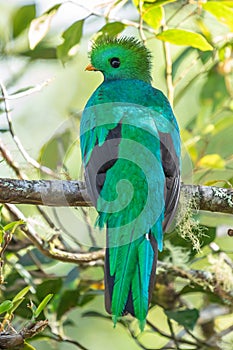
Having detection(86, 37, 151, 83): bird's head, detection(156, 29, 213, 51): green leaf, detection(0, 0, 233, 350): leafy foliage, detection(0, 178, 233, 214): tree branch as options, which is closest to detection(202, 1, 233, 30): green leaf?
detection(0, 0, 233, 350): leafy foliage

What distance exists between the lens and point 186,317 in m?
3.60

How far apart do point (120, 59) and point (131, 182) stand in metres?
0.88

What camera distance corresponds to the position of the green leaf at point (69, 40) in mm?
3787

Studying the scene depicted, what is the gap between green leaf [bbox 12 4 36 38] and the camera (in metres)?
4.35

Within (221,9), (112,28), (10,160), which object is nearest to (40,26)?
(112,28)

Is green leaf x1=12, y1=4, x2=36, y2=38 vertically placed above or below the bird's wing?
above

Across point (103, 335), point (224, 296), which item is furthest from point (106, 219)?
point (103, 335)

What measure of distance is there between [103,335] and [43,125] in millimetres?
1575

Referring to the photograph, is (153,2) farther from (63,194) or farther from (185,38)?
(63,194)

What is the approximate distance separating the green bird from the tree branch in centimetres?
5

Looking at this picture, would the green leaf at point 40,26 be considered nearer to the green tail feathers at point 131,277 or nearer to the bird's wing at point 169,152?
the bird's wing at point 169,152

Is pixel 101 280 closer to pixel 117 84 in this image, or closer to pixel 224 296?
pixel 224 296

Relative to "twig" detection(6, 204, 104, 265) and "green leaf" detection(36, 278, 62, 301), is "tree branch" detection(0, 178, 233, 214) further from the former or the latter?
"green leaf" detection(36, 278, 62, 301)

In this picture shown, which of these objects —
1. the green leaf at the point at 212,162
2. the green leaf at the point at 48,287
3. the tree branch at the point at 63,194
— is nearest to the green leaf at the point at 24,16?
the green leaf at the point at 212,162
